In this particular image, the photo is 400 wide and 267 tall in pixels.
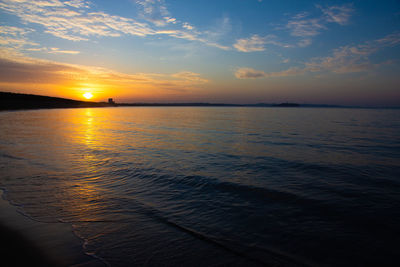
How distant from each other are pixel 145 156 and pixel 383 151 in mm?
17108

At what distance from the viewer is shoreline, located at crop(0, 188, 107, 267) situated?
427 cm

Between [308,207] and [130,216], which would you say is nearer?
[130,216]

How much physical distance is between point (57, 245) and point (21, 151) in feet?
43.7

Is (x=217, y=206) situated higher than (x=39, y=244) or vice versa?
(x=39, y=244)

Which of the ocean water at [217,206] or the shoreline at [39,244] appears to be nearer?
the shoreline at [39,244]

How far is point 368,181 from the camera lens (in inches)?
389

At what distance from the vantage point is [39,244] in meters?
4.79

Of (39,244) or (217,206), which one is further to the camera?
(217,206)

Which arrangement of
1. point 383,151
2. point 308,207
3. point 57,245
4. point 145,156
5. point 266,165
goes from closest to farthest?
point 57,245 < point 308,207 < point 266,165 < point 145,156 < point 383,151

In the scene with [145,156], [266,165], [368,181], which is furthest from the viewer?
[145,156]

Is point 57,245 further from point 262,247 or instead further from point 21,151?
point 21,151

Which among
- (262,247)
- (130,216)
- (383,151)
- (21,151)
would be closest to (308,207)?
(262,247)

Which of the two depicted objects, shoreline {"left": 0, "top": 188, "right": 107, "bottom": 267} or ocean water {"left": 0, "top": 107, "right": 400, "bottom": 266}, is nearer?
shoreline {"left": 0, "top": 188, "right": 107, "bottom": 267}

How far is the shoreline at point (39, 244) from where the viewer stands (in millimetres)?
4266
